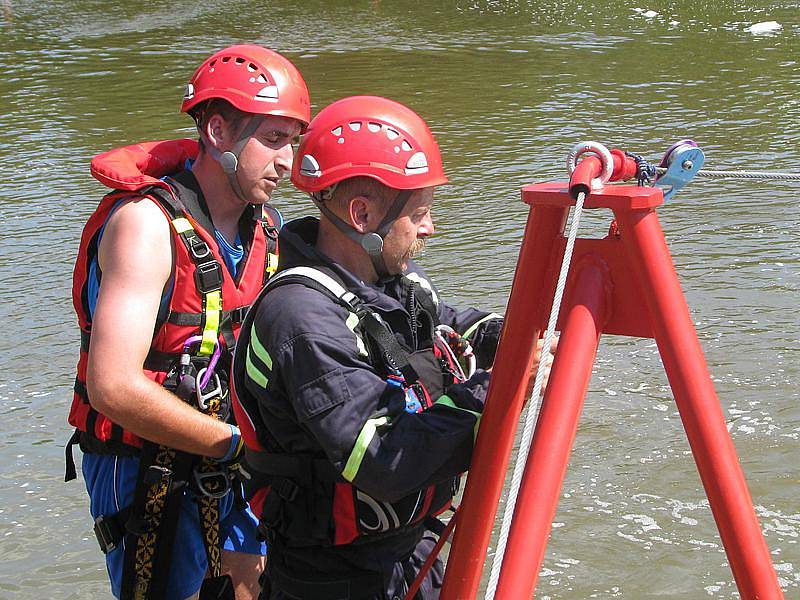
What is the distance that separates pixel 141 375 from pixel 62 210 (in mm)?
7781

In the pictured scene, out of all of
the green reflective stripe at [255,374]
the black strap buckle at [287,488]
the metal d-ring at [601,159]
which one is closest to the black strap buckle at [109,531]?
the black strap buckle at [287,488]

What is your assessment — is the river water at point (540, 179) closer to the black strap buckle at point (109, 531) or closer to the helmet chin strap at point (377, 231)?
the black strap buckle at point (109, 531)

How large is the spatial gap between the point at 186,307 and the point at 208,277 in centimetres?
13

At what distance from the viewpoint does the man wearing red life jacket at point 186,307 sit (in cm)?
345

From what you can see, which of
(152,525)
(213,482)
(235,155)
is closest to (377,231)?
(235,155)

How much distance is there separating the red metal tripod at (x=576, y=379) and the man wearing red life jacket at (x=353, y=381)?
0.18 meters

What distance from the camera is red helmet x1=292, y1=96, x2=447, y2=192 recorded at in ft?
9.17

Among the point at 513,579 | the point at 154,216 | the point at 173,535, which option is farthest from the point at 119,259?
the point at 513,579

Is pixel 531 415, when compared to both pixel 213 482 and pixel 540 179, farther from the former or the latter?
pixel 540 179

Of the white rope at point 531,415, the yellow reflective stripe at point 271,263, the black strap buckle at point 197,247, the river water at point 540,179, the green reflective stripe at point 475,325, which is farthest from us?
the river water at point 540,179

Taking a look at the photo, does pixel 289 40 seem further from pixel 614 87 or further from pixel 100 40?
pixel 614 87

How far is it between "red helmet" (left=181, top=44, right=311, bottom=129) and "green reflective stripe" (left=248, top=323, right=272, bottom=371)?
1.27 m

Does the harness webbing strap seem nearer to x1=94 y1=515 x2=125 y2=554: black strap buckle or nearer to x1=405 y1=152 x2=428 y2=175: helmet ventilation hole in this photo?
x1=94 y1=515 x2=125 y2=554: black strap buckle

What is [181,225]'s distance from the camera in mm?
3566
